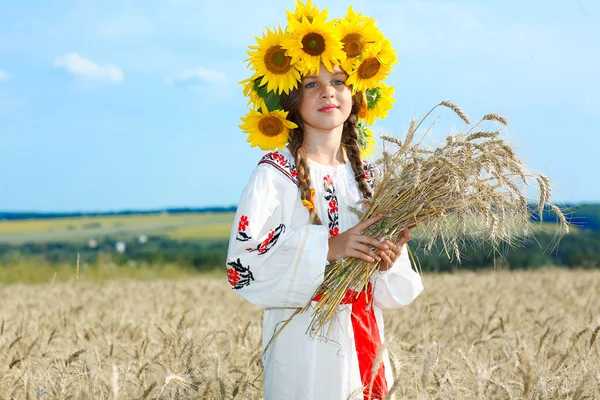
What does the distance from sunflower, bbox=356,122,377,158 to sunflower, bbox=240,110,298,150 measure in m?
0.42

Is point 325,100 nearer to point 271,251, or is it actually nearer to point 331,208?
point 331,208

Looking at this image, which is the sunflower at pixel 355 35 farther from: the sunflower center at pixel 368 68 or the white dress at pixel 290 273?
the white dress at pixel 290 273

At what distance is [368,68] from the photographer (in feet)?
10.2

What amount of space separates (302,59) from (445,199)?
88cm

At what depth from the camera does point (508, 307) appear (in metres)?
6.74

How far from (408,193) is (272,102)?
0.79m

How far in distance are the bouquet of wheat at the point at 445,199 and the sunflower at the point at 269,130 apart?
491 millimetres

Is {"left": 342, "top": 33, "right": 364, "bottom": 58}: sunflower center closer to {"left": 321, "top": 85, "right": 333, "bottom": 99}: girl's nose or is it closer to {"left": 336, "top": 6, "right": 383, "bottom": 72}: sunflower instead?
{"left": 336, "top": 6, "right": 383, "bottom": 72}: sunflower

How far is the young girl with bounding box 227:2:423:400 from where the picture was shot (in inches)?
105

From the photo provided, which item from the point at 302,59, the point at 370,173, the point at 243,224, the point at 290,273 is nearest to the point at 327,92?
the point at 302,59

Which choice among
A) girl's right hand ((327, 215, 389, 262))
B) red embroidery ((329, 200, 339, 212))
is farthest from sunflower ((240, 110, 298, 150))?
girl's right hand ((327, 215, 389, 262))

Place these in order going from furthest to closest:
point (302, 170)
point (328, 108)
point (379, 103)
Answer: point (379, 103) → point (328, 108) → point (302, 170)

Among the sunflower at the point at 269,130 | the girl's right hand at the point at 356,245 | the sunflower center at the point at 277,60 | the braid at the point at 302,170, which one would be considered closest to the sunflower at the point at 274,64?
the sunflower center at the point at 277,60

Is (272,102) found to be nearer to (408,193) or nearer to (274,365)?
(408,193)
